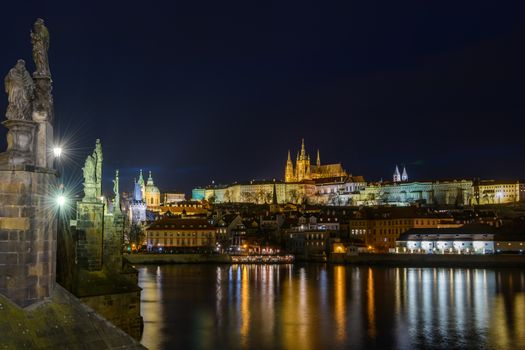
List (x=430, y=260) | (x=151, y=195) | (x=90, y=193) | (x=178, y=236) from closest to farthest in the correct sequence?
(x=90, y=193) → (x=430, y=260) → (x=178, y=236) → (x=151, y=195)

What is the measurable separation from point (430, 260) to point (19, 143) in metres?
78.7

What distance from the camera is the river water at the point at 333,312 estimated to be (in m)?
26.5

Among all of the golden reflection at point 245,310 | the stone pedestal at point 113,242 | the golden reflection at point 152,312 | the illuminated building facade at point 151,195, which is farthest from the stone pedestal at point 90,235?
the illuminated building facade at point 151,195

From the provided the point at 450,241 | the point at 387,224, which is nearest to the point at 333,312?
the point at 450,241

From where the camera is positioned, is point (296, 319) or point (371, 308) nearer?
point (296, 319)

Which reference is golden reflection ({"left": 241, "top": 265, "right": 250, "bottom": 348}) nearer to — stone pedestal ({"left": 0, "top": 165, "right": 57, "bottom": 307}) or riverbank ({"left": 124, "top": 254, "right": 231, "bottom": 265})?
stone pedestal ({"left": 0, "top": 165, "right": 57, "bottom": 307})

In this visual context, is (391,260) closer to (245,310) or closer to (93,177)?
(245,310)

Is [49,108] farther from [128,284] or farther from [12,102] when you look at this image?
[128,284]

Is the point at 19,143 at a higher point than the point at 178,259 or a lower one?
higher

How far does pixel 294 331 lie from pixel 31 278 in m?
22.3

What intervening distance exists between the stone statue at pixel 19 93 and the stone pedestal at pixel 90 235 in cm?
956

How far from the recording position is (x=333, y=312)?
119 feet

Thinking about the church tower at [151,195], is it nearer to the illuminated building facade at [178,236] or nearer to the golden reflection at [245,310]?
the illuminated building facade at [178,236]

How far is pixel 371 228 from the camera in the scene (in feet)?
343
